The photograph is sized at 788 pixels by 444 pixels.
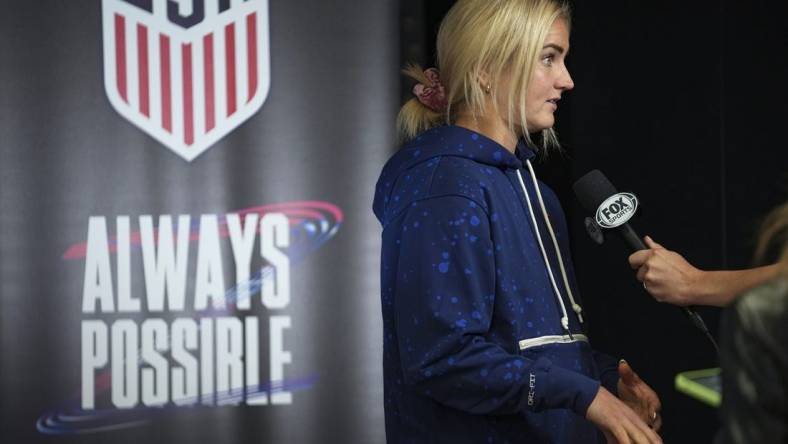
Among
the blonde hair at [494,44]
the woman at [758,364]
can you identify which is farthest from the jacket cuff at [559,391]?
the woman at [758,364]

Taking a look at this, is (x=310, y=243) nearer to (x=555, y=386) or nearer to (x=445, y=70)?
(x=445, y=70)

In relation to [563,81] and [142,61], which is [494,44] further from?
[142,61]

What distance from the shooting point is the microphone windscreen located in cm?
170

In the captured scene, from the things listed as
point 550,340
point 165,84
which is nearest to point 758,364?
point 550,340

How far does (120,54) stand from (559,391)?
2106mm

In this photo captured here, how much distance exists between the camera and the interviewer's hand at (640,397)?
161 cm

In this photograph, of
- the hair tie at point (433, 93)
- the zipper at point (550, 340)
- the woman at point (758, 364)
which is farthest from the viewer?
the hair tie at point (433, 93)

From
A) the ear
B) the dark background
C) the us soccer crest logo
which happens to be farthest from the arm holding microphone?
the us soccer crest logo

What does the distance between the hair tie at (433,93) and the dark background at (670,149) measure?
1.14 meters

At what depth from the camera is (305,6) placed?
3096mm

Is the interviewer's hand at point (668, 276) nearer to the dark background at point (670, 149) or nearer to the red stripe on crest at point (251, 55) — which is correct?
the dark background at point (670, 149)

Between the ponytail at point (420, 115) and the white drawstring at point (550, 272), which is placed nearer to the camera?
the white drawstring at point (550, 272)

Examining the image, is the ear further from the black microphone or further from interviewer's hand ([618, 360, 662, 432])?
interviewer's hand ([618, 360, 662, 432])

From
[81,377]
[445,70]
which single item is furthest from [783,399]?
[81,377]
